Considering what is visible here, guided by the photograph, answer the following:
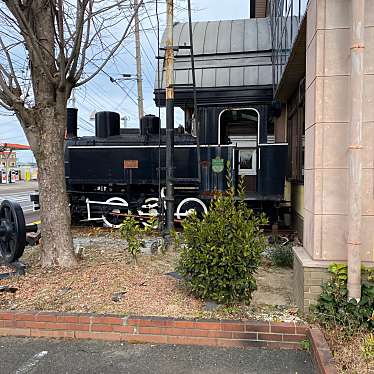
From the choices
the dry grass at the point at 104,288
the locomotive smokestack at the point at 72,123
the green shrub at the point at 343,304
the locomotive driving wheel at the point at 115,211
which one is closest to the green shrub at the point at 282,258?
the dry grass at the point at 104,288

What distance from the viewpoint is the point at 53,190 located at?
5375 millimetres

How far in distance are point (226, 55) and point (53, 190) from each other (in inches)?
206

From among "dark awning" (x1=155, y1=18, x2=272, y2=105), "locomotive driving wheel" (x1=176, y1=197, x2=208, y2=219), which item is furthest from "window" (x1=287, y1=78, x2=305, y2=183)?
"locomotive driving wheel" (x1=176, y1=197, x2=208, y2=219)

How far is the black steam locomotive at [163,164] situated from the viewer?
27.6 ft

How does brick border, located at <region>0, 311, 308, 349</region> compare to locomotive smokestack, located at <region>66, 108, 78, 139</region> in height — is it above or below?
below

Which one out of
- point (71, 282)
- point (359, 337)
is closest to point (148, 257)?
point (71, 282)

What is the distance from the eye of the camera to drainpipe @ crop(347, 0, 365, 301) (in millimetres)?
3326

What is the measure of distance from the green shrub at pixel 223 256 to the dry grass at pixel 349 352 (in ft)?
2.96

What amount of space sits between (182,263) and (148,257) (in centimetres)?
216

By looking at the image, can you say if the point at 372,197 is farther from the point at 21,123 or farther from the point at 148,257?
the point at 21,123

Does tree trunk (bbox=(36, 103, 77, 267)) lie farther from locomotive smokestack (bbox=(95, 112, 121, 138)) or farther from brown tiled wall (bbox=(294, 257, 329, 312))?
locomotive smokestack (bbox=(95, 112, 121, 138))

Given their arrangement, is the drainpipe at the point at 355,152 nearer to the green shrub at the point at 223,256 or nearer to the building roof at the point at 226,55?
the green shrub at the point at 223,256

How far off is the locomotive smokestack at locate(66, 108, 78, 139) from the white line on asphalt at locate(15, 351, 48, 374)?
26.3ft

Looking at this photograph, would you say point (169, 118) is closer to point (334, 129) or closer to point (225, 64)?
Answer: point (225, 64)
